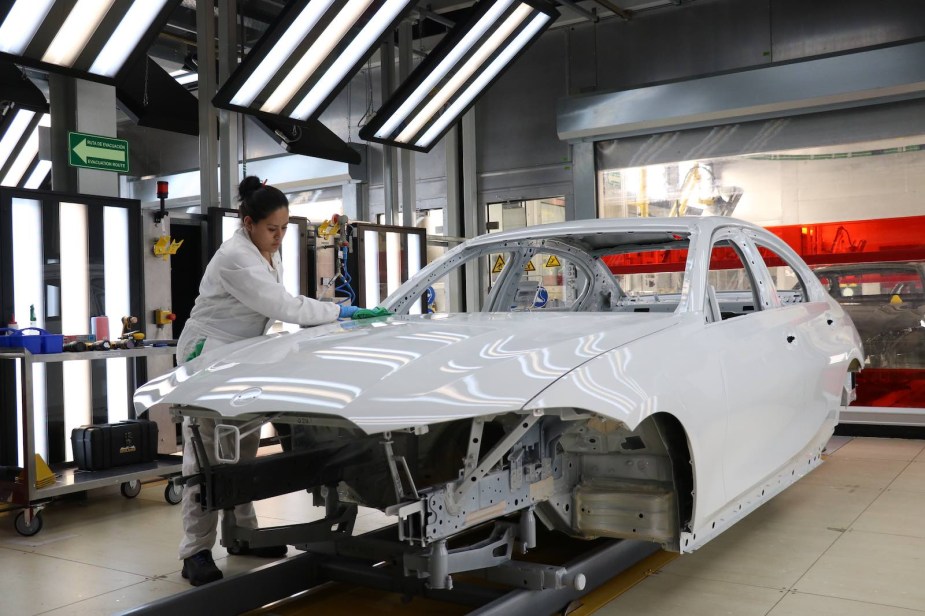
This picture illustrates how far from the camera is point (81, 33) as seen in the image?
192 inches

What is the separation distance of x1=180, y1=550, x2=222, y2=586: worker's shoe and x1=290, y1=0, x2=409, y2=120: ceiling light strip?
379cm

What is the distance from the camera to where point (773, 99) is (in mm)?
7461

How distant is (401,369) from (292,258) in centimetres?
483

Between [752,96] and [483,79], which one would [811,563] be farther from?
[483,79]

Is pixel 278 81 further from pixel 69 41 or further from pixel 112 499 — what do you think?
pixel 112 499

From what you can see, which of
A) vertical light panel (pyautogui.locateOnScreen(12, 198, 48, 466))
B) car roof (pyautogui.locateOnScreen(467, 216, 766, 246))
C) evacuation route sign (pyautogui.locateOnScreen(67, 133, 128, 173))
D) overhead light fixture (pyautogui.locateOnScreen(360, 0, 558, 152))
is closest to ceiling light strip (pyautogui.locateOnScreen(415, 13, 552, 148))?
overhead light fixture (pyautogui.locateOnScreen(360, 0, 558, 152))

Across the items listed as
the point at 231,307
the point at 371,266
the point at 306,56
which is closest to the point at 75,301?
the point at 306,56

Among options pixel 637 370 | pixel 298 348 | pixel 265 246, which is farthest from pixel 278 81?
pixel 637 370

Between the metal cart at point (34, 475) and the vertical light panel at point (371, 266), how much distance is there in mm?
2720

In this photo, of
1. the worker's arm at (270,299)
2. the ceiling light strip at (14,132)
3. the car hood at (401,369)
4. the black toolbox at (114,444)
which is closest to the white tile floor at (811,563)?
the car hood at (401,369)

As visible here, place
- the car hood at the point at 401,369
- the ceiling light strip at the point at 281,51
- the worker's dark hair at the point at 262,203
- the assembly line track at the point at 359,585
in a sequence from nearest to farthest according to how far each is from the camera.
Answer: the car hood at the point at 401,369
the assembly line track at the point at 359,585
the worker's dark hair at the point at 262,203
the ceiling light strip at the point at 281,51

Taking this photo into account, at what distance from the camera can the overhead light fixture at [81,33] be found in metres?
4.61

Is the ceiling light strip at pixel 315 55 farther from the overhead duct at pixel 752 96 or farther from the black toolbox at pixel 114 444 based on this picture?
the overhead duct at pixel 752 96

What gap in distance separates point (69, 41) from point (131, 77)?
198cm
